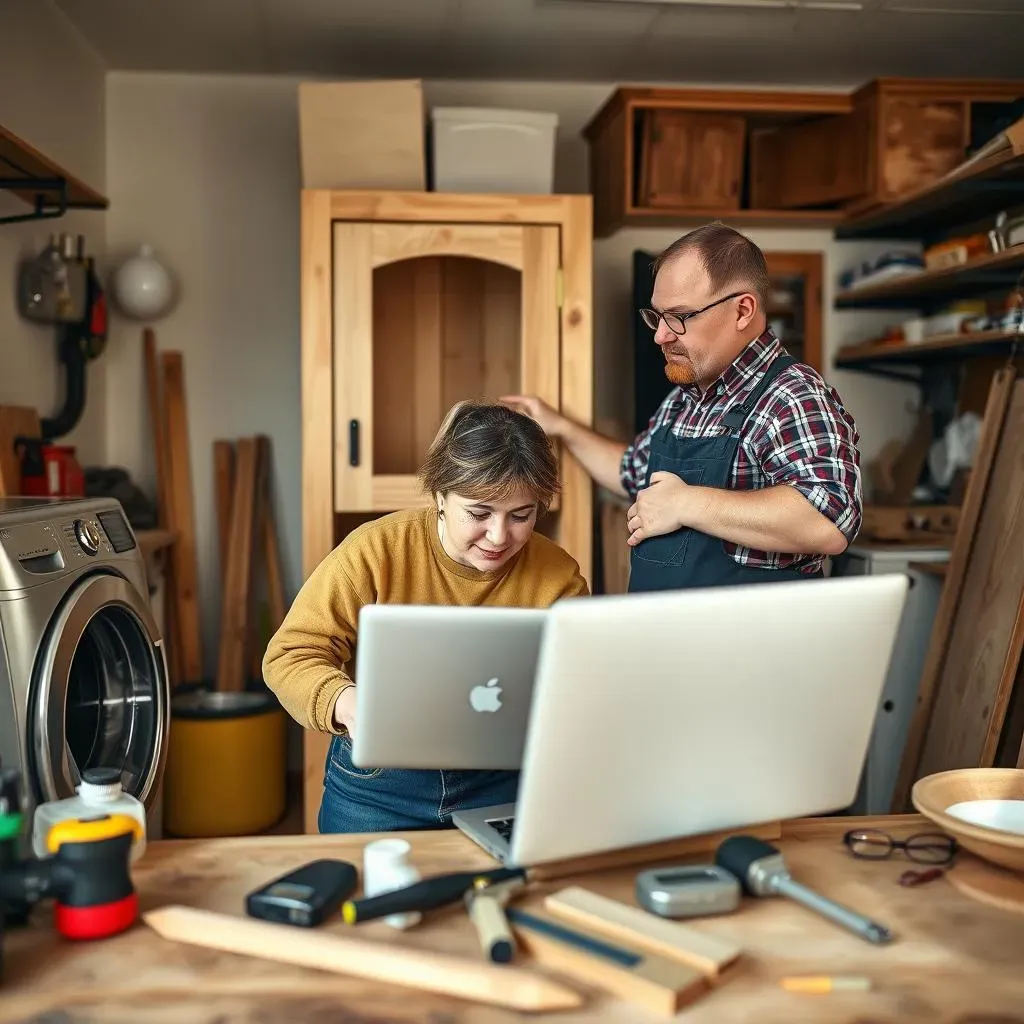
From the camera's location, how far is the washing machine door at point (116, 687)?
2162 millimetres

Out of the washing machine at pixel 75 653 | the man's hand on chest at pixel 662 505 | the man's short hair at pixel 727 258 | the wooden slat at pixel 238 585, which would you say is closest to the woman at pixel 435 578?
the man's hand on chest at pixel 662 505

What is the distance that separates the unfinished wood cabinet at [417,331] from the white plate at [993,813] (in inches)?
75.0

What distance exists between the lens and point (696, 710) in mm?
1131

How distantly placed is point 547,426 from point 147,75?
202 cm

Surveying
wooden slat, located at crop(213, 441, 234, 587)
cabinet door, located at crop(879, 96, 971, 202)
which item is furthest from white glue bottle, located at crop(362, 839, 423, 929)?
cabinet door, located at crop(879, 96, 971, 202)

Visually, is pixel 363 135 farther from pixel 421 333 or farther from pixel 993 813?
pixel 993 813

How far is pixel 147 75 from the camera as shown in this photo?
3850mm

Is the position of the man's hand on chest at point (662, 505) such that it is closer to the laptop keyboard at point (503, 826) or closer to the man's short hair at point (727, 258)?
the man's short hair at point (727, 258)

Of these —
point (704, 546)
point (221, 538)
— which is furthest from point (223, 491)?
point (704, 546)

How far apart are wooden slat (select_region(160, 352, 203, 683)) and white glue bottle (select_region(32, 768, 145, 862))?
2606mm

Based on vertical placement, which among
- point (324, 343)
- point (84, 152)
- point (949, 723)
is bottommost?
point (949, 723)

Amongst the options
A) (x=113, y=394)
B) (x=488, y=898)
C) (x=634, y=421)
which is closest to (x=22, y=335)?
(x=113, y=394)

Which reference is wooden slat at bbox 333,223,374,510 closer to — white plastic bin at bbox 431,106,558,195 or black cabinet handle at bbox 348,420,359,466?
black cabinet handle at bbox 348,420,359,466

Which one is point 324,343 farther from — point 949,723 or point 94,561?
point 949,723
